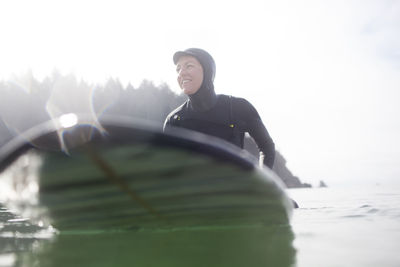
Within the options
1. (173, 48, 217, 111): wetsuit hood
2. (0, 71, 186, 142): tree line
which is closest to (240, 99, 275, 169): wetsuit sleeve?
(173, 48, 217, 111): wetsuit hood

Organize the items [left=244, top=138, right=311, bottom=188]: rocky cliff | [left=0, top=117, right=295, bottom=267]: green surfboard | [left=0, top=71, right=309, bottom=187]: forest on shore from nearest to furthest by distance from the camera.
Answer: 1. [left=0, top=117, right=295, bottom=267]: green surfboard
2. [left=0, top=71, right=309, bottom=187]: forest on shore
3. [left=244, top=138, right=311, bottom=188]: rocky cliff

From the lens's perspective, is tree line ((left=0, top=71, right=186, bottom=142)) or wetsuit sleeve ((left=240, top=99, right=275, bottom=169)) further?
tree line ((left=0, top=71, right=186, bottom=142))

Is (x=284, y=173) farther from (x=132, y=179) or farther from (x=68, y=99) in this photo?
(x=132, y=179)

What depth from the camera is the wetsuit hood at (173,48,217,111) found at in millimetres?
3787

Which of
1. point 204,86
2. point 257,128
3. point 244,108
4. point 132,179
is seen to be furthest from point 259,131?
point 132,179

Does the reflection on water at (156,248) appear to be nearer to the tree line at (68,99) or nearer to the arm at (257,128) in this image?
the arm at (257,128)

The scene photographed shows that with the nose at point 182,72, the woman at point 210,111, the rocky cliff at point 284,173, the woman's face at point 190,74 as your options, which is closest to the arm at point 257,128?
the woman at point 210,111

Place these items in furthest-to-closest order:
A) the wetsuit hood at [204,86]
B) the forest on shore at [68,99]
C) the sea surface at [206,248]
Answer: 1. the forest on shore at [68,99]
2. the wetsuit hood at [204,86]
3. the sea surface at [206,248]

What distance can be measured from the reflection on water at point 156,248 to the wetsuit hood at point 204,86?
177 centimetres

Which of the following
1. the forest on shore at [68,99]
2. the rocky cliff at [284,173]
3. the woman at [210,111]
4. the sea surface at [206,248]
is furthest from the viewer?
the rocky cliff at [284,173]

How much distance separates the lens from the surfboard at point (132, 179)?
5.22ft

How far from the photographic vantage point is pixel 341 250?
1.63 metres

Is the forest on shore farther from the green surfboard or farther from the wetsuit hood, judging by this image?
the green surfboard

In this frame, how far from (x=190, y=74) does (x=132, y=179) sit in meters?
2.28
